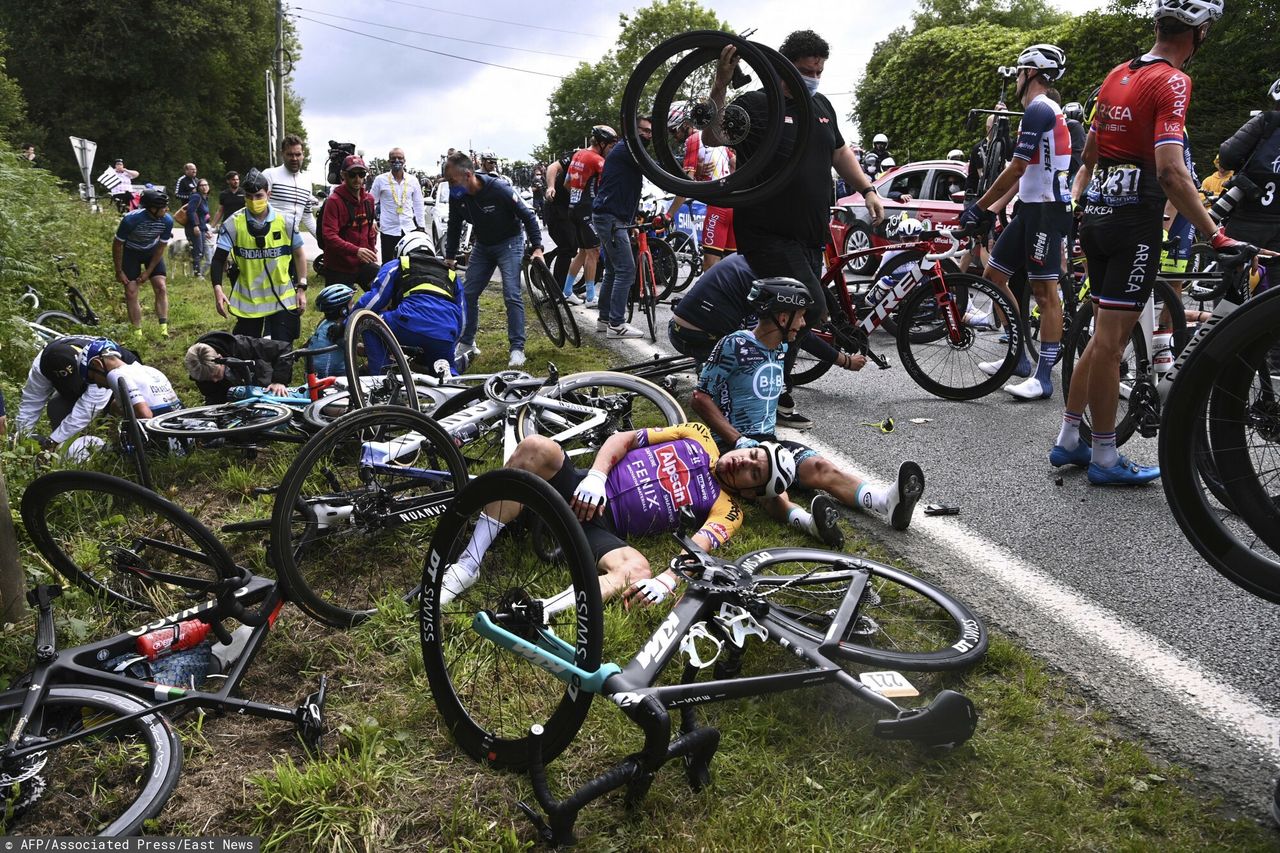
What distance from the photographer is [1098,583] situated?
12.2 feet

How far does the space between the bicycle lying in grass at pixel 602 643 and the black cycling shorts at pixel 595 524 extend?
62 centimetres

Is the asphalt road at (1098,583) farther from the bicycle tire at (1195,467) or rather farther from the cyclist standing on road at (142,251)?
the cyclist standing on road at (142,251)

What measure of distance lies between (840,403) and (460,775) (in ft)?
15.3

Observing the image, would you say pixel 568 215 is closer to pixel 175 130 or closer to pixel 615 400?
pixel 615 400

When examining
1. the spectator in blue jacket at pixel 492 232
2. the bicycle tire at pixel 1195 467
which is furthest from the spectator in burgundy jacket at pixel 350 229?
the bicycle tire at pixel 1195 467

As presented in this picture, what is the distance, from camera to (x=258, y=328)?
8117 mm

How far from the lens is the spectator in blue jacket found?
8.13 meters

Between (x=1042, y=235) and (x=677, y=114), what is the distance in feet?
8.99

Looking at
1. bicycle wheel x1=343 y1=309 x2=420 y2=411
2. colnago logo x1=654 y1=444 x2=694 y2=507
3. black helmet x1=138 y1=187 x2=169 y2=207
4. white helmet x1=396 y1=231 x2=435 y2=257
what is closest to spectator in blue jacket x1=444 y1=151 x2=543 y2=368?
white helmet x1=396 y1=231 x2=435 y2=257

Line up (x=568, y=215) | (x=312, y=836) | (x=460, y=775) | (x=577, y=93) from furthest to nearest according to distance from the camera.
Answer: (x=577, y=93), (x=568, y=215), (x=460, y=775), (x=312, y=836)

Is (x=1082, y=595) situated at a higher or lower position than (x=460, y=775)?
higher

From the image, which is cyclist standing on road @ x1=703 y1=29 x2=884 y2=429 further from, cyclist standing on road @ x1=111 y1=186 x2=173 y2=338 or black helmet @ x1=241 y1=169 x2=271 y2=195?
cyclist standing on road @ x1=111 y1=186 x2=173 y2=338

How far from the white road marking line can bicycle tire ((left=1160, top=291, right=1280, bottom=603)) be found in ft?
2.30

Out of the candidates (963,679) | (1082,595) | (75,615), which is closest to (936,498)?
(1082,595)
